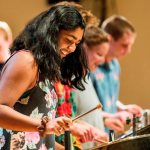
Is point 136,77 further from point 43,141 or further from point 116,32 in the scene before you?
point 43,141

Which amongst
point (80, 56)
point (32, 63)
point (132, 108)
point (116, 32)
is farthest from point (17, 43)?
point (116, 32)

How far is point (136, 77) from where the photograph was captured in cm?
328

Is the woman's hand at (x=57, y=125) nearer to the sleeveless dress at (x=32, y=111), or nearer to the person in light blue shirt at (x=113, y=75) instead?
the sleeveless dress at (x=32, y=111)

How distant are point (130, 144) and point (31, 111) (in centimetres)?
26

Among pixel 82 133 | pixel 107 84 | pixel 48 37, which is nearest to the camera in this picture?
pixel 48 37

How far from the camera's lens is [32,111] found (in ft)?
4.23

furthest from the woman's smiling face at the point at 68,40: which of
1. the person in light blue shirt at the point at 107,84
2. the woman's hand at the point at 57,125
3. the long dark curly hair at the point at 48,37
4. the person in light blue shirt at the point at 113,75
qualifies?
the person in light blue shirt at the point at 107,84

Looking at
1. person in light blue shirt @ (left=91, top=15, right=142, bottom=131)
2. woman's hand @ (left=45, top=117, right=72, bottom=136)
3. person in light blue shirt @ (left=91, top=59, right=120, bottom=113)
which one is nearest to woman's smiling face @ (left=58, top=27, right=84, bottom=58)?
woman's hand @ (left=45, top=117, right=72, bottom=136)

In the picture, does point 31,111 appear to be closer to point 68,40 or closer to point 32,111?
point 32,111

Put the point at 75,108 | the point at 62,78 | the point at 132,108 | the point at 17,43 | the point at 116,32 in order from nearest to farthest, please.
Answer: the point at 17,43 → the point at 62,78 → the point at 75,108 → the point at 132,108 → the point at 116,32

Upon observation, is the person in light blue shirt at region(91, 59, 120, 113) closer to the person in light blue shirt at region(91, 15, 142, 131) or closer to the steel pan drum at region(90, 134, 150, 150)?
the person in light blue shirt at region(91, 15, 142, 131)

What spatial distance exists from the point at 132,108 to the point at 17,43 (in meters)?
0.96

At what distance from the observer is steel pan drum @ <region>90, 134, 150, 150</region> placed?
1.20 metres

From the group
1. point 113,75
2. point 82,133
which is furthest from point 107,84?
point 82,133
